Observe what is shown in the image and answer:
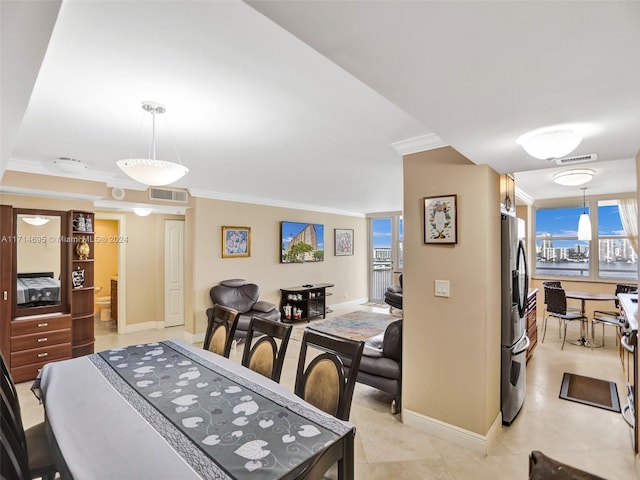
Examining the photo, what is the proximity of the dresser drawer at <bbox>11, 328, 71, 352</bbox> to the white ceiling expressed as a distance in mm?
2050

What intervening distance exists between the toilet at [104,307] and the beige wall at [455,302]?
20.1ft

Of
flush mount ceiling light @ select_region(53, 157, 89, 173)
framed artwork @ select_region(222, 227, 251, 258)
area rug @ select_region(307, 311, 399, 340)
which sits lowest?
area rug @ select_region(307, 311, 399, 340)

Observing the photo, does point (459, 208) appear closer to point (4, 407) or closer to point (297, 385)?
point (297, 385)

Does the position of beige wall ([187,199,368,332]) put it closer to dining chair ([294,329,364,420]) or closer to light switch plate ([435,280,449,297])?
dining chair ([294,329,364,420])

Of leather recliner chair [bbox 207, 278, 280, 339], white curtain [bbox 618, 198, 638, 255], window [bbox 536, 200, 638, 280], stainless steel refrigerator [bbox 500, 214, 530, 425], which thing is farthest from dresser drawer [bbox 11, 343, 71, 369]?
white curtain [bbox 618, 198, 638, 255]

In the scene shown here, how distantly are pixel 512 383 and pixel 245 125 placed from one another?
3.05 m

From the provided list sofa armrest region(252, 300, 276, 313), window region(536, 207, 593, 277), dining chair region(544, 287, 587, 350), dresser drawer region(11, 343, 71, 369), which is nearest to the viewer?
dresser drawer region(11, 343, 71, 369)

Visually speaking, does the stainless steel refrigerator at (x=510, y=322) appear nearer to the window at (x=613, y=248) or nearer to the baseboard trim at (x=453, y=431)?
the baseboard trim at (x=453, y=431)

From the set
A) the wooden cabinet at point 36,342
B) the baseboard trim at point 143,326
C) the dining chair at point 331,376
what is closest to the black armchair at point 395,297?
the baseboard trim at point 143,326

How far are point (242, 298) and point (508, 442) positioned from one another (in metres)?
3.98

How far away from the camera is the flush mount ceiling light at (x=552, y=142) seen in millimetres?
1726

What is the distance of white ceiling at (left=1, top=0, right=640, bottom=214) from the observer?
930 mm

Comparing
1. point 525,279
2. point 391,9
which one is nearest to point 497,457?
point 525,279

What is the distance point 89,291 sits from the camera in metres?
4.25
